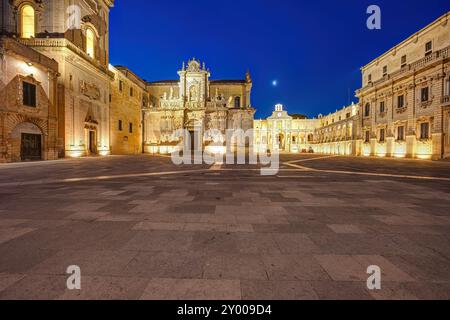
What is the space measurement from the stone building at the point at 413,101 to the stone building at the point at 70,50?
37654 millimetres

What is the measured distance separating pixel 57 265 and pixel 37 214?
256cm

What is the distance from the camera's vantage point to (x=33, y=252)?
279cm

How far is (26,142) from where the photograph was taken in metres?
18.7

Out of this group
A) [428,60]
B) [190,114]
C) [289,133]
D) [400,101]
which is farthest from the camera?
[289,133]

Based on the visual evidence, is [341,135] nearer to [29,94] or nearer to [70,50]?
[70,50]

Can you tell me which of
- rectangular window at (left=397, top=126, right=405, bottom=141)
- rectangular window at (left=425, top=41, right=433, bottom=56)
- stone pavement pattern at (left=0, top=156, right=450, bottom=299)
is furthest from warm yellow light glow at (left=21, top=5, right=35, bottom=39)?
rectangular window at (left=425, top=41, right=433, bottom=56)

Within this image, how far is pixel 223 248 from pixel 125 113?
38373 millimetres

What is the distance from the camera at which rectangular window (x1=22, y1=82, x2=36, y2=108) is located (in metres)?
18.2

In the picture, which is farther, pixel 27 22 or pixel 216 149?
pixel 216 149

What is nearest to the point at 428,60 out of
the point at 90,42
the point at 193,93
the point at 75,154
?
the point at 193,93

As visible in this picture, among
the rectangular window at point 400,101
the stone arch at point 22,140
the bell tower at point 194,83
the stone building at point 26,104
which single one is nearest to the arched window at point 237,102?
the bell tower at point 194,83

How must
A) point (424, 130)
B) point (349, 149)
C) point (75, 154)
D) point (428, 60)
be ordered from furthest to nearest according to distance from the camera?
point (349, 149) < point (424, 130) < point (428, 60) < point (75, 154)

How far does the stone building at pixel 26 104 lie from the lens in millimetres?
16828

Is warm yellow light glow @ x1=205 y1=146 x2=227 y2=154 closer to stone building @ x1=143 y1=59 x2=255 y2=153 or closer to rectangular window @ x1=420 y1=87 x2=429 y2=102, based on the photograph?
stone building @ x1=143 y1=59 x2=255 y2=153
